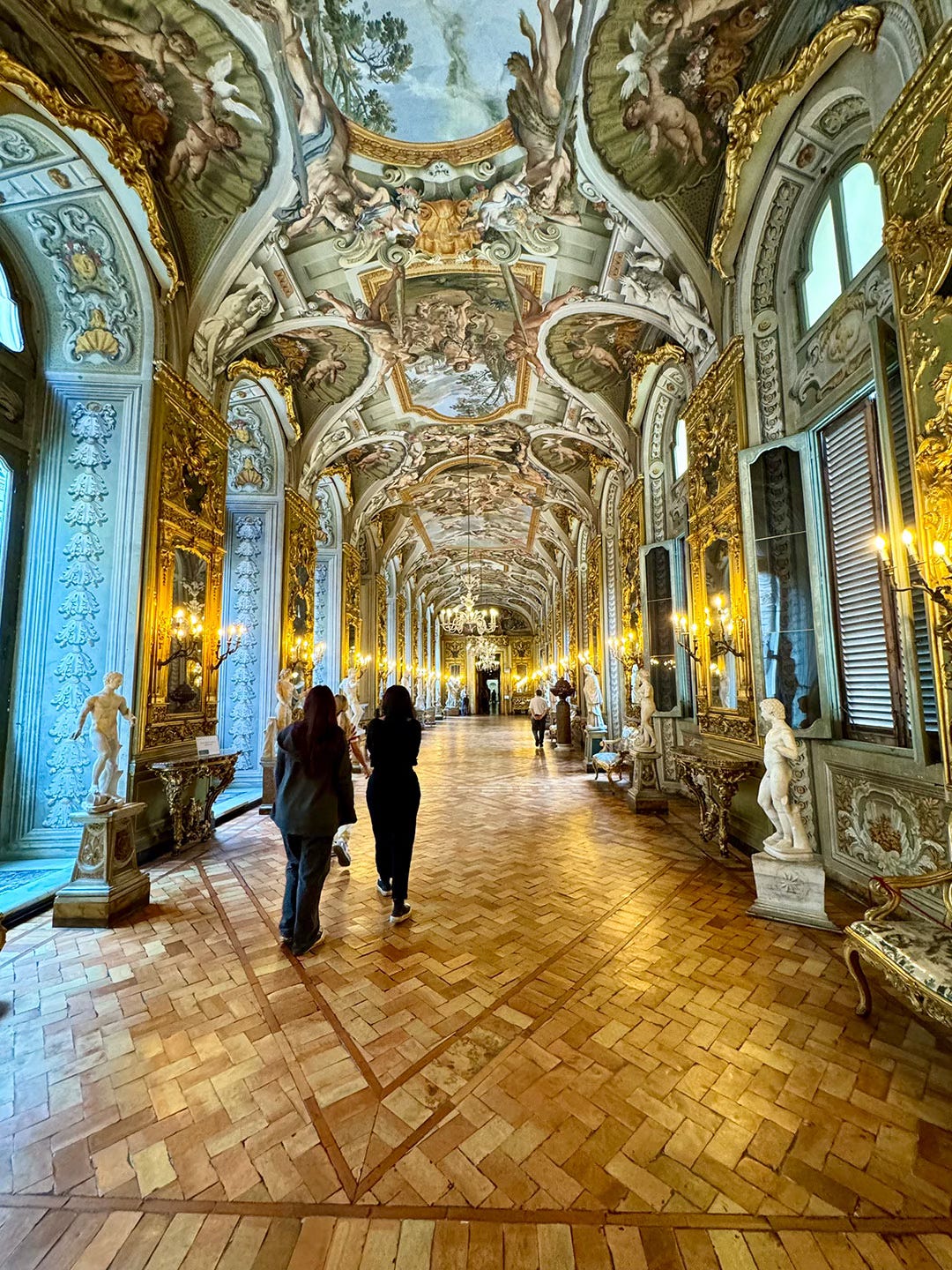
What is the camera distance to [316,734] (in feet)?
10.4

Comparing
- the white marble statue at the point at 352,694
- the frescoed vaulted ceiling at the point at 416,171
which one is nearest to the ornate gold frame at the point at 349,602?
the white marble statue at the point at 352,694

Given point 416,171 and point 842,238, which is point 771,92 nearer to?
point 842,238

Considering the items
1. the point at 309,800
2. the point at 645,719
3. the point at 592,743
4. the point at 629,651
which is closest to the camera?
the point at 309,800

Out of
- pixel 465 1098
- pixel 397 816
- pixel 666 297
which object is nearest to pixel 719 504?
pixel 666 297

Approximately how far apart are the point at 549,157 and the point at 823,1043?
8.07 meters

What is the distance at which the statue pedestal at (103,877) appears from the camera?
364cm

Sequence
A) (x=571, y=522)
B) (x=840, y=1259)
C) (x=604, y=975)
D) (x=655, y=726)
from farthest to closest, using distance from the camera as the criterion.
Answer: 1. (x=571, y=522)
2. (x=655, y=726)
3. (x=604, y=975)
4. (x=840, y=1259)

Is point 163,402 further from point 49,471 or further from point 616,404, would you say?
point 616,404

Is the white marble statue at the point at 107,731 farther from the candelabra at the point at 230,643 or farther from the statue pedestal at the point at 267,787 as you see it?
the statue pedestal at the point at 267,787

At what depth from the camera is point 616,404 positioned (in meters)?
9.56

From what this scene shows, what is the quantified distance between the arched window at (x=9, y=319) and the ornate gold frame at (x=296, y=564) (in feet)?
15.0

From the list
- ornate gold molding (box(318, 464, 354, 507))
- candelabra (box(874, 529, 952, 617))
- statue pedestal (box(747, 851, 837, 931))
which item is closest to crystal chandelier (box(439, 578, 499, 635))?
ornate gold molding (box(318, 464, 354, 507))

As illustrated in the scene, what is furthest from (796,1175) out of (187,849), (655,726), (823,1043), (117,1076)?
(655,726)

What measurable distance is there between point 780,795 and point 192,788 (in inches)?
233
